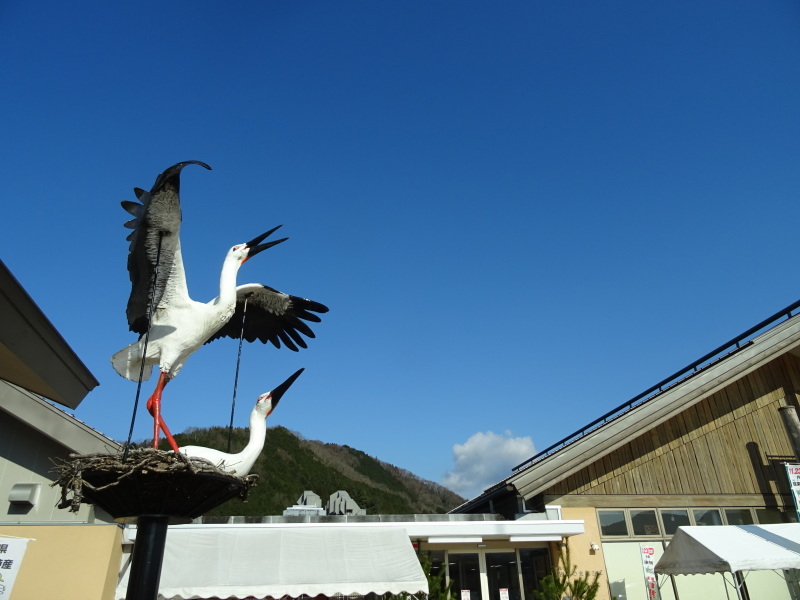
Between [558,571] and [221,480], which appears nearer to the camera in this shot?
[221,480]

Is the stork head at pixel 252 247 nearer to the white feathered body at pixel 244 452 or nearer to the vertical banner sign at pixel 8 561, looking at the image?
the white feathered body at pixel 244 452

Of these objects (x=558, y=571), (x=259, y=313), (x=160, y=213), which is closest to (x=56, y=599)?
(x=259, y=313)

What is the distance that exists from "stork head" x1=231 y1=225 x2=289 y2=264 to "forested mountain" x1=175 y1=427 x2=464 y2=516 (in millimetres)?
22916

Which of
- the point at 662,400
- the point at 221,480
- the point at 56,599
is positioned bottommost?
the point at 56,599

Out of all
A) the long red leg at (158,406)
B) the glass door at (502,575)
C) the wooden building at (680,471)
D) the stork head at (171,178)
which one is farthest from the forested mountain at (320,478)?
the stork head at (171,178)

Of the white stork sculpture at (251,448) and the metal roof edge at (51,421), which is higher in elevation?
the metal roof edge at (51,421)

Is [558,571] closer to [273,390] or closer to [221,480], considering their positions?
[273,390]

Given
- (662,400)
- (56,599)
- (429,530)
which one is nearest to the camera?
(56,599)

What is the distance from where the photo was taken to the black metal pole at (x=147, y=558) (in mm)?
3551

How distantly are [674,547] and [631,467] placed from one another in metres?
2.23

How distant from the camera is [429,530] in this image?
Answer: 8562mm

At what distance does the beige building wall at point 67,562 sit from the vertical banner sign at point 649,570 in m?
7.85

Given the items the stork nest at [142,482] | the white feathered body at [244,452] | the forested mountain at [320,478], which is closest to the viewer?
the stork nest at [142,482]

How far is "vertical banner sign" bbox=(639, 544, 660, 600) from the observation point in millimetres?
8852
